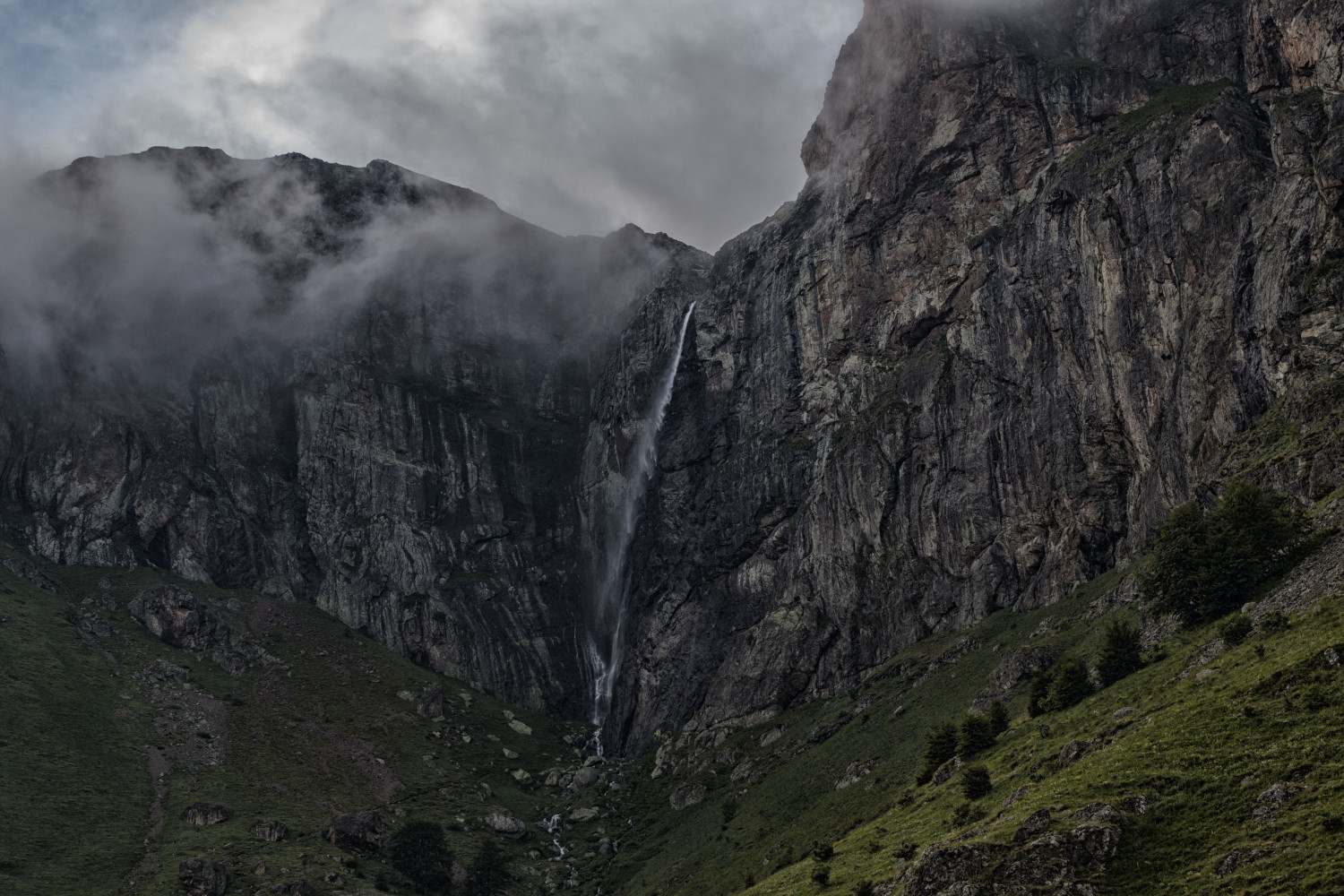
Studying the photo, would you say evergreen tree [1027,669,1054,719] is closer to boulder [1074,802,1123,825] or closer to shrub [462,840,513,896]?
boulder [1074,802,1123,825]

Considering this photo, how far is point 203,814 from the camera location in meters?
122

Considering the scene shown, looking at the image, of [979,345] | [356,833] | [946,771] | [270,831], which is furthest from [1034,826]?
[979,345]

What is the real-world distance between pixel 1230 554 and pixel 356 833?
10723 centimetres

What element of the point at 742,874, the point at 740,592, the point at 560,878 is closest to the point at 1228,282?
the point at 742,874

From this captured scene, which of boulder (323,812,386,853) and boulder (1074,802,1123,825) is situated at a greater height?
boulder (323,812,386,853)

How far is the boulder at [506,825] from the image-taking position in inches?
5300

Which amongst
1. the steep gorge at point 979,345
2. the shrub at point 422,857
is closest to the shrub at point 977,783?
the steep gorge at point 979,345

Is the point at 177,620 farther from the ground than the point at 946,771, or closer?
farther from the ground

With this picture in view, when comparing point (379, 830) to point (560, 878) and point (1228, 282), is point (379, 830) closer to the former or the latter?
point (560, 878)

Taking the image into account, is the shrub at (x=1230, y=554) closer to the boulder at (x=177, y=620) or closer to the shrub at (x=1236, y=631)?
the shrub at (x=1236, y=631)

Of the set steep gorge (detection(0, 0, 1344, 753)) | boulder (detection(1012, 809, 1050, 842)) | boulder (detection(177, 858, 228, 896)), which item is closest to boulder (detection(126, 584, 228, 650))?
steep gorge (detection(0, 0, 1344, 753))

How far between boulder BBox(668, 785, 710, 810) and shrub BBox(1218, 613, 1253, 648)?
288 ft

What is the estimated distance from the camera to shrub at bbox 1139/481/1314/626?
2554 inches

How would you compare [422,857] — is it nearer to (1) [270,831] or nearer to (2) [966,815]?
(1) [270,831]
